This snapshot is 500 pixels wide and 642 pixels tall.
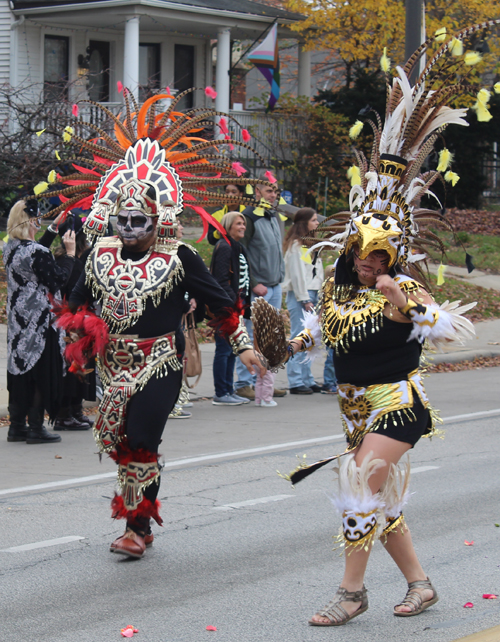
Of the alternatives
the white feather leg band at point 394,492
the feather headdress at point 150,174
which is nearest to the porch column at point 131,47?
the feather headdress at point 150,174

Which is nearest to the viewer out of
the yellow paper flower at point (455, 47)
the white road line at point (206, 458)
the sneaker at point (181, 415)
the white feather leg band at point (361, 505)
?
the white feather leg band at point (361, 505)

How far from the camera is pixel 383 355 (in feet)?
14.4

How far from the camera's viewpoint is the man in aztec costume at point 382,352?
4242 mm

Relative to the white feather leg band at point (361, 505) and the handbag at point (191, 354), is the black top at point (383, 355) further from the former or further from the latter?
the handbag at point (191, 354)

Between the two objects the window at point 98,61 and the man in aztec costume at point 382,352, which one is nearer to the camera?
the man in aztec costume at point 382,352

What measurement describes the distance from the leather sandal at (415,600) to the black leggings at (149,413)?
1.63m

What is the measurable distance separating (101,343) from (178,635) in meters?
1.79

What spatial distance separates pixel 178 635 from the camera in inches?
166

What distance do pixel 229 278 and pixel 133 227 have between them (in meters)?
4.39

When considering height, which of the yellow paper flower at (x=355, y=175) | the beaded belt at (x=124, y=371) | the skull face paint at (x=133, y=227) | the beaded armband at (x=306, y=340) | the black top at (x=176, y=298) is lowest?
the beaded belt at (x=124, y=371)

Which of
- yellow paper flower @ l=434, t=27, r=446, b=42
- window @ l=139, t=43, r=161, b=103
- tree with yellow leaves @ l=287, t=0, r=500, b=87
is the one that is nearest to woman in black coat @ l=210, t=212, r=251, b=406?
yellow paper flower @ l=434, t=27, r=446, b=42

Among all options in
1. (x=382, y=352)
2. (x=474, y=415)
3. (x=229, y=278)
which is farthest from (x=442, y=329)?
(x=474, y=415)

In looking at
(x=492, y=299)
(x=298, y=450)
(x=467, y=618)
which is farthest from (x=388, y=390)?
(x=492, y=299)

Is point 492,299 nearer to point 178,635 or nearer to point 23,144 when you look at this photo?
point 23,144
